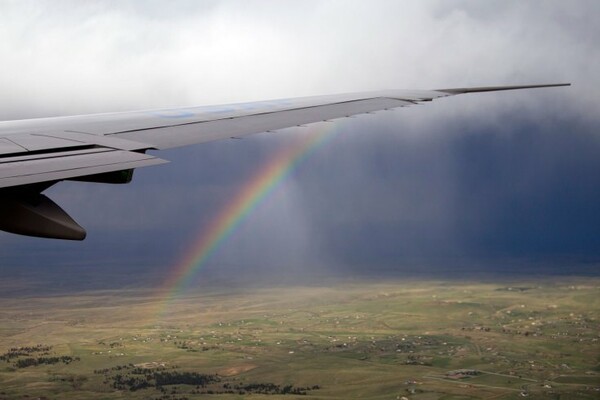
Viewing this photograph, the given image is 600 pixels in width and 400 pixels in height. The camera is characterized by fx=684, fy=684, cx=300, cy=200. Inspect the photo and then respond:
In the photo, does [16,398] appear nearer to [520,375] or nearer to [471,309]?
[520,375]

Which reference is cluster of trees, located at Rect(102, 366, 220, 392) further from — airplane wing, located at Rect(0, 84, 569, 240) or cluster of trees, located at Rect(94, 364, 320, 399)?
airplane wing, located at Rect(0, 84, 569, 240)

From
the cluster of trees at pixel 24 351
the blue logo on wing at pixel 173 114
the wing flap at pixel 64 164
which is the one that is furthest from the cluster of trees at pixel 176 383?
the wing flap at pixel 64 164

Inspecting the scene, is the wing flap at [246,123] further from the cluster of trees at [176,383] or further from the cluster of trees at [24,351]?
the cluster of trees at [24,351]

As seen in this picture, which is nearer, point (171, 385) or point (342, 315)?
point (171, 385)

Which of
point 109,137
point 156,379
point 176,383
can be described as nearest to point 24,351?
point 156,379

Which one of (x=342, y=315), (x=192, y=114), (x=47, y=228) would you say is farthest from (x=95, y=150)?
(x=342, y=315)
